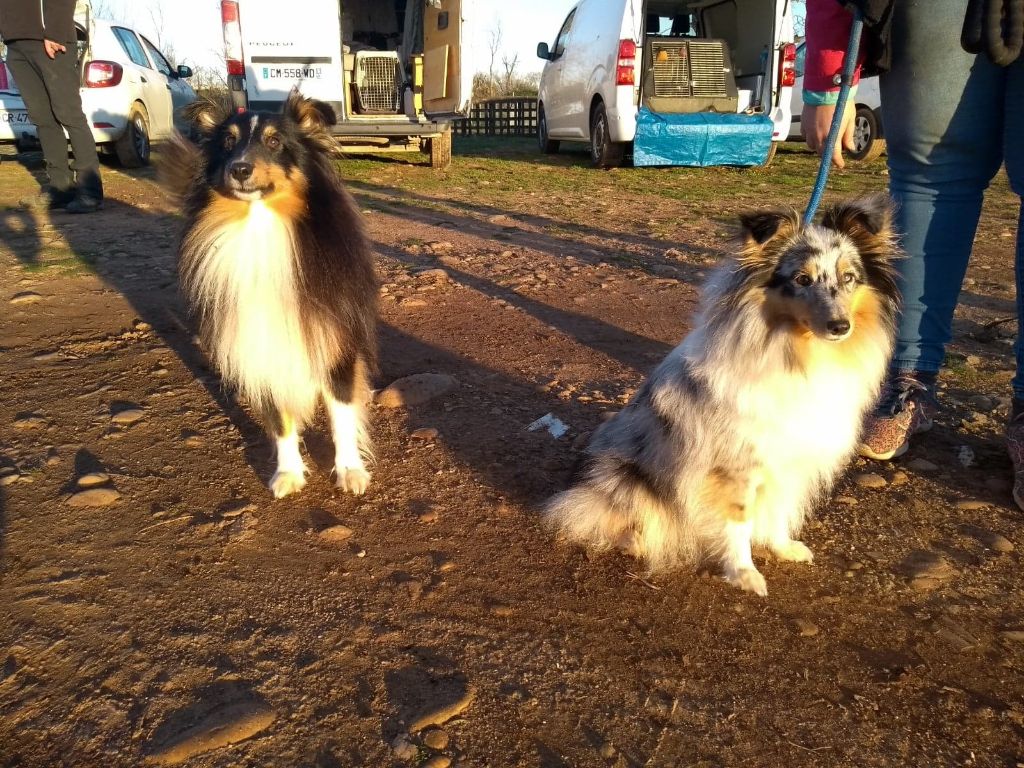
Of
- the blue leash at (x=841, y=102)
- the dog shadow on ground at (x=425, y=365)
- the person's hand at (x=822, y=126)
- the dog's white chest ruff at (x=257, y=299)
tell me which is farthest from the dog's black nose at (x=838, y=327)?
the dog's white chest ruff at (x=257, y=299)

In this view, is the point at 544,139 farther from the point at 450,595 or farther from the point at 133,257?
the point at 450,595

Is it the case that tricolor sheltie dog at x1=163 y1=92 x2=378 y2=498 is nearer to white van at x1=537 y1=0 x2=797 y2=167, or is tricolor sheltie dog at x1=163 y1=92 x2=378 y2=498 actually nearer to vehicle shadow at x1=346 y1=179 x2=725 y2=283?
vehicle shadow at x1=346 y1=179 x2=725 y2=283

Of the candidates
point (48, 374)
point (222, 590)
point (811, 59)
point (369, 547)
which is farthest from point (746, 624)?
point (48, 374)

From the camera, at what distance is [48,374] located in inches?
157

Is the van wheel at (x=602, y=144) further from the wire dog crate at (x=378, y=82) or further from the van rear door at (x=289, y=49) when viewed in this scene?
the van rear door at (x=289, y=49)

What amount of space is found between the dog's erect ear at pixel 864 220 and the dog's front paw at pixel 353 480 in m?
2.13

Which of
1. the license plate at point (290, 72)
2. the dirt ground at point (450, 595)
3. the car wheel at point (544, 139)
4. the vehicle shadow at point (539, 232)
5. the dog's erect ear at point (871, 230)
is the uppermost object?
the license plate at point (290, 72)

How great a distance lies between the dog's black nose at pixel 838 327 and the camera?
2.31 m

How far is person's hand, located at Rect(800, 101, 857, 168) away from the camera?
3.05 meters

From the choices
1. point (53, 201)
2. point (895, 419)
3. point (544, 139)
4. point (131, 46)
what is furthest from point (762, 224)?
point (544, 139)

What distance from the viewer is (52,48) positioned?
6.82m

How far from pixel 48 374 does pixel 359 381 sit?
202cm

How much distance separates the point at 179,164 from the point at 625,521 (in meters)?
2.52

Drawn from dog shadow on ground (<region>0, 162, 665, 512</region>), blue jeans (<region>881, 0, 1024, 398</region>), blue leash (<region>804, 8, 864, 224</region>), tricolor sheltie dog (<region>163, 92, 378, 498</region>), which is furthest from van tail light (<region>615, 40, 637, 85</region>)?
tricolor sheltie dog (<region>163, 92, 378, 498</region>)
